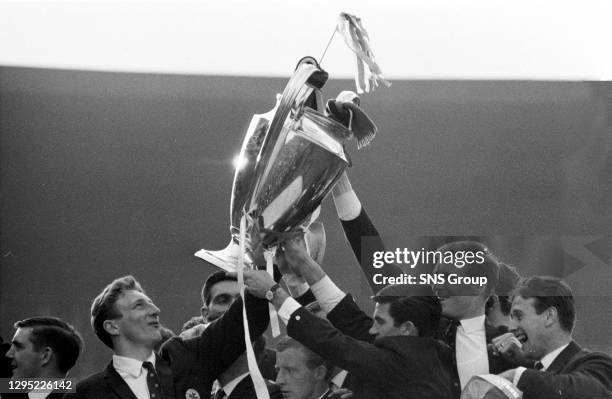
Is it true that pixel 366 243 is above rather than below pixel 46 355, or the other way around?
above

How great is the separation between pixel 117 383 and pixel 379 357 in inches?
30.4

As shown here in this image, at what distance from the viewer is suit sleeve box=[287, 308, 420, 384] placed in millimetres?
2967

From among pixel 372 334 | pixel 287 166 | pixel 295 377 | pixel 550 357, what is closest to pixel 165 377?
pixel 295 377

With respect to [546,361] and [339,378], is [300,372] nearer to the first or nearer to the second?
[339,378]

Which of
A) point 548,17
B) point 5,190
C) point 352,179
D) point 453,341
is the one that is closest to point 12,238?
point 5,190

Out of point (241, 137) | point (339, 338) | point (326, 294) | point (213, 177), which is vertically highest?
point (241, 137)

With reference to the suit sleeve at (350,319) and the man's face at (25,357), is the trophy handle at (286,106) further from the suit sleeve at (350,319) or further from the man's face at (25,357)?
the man's face at (25,357)

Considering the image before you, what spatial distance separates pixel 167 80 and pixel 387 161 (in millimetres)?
701

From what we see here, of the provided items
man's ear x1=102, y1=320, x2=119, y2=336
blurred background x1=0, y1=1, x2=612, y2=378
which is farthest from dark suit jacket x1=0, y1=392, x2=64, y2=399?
man's ear x1=102, y1=320, x2=119, y2=336

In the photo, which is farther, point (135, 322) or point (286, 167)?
point (135, 322)

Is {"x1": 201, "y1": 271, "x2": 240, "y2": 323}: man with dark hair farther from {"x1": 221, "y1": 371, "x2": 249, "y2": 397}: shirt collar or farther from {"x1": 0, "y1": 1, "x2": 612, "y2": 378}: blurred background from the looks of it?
{"x1": 221, "y1": 371, "x2": 249, "y2": 397}: shirt collar

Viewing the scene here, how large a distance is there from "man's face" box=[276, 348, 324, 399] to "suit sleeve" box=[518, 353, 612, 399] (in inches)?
24.0

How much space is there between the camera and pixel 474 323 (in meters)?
3.02

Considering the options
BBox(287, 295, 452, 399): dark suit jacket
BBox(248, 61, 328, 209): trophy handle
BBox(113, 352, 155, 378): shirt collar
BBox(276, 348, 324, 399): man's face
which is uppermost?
BBox(248, 61, 328, 209): trophy handle
